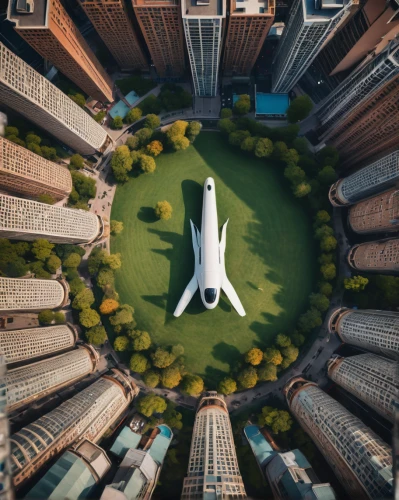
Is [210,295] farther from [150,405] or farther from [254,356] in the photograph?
[150,405]

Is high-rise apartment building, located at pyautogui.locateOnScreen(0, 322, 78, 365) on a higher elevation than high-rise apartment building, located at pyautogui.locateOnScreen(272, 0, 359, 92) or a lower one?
lower

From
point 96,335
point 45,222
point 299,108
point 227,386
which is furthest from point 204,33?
point 227,386

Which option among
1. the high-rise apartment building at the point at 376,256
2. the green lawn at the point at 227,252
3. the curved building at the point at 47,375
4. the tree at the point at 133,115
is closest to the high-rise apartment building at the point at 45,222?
the green lawn at the point at 227,252

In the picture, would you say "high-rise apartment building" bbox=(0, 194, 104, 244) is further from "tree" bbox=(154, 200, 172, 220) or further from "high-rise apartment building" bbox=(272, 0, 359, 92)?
"high-rise apartment building" bbox=(272, 0, 359, 92)

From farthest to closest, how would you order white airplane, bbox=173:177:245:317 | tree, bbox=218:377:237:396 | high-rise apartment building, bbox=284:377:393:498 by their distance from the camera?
white airplane, bbox=173:177:245:317, tree, bbox=218:377:237:396, high-rise apartment building, bbox=284:377:393:498

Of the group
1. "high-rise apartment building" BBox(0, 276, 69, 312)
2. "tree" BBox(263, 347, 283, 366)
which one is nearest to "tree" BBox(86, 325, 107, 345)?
"high-rise apartment building" BBox(0, 276, 69, 312)

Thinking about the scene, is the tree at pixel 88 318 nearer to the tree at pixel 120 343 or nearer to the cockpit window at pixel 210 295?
the tree at pixel 120 343
